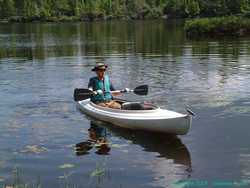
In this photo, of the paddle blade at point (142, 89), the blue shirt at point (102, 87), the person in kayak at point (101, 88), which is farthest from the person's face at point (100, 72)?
the paddle blade at point (142, 89)

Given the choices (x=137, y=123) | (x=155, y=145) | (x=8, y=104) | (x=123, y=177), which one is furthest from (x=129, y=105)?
(x=8, y=104)

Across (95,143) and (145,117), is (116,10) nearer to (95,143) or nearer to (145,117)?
(145,117)

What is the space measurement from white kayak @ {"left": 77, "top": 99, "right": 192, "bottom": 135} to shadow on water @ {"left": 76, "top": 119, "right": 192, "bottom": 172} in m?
0.30

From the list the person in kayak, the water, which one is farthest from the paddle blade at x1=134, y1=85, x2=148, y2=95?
the water

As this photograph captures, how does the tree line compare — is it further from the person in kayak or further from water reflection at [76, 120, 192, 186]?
water reflection at [76, 120, 192, 186]

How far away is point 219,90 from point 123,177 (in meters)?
13.9

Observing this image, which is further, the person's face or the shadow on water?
the person's face

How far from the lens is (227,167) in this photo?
14039 mm

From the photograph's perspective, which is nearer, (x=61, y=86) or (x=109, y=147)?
(x=109, y=147)

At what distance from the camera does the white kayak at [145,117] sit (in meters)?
16.5

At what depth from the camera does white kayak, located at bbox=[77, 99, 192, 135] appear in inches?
650

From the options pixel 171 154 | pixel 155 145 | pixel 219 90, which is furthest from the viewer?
pixel 219 90

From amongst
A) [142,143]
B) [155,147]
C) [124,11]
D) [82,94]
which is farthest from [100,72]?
[124,11]

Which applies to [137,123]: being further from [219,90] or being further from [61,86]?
[61,86]
